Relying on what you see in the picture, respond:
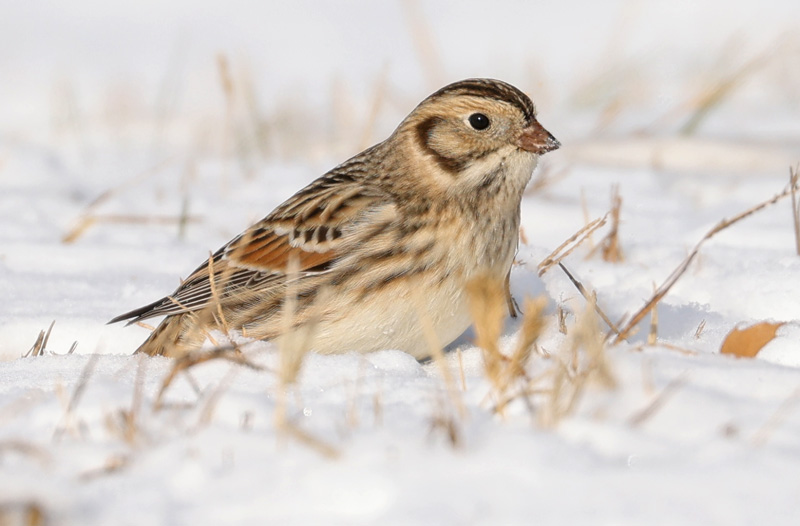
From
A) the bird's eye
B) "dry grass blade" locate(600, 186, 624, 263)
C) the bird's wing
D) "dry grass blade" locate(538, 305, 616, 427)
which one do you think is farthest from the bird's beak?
"dry grass blade" locate(538, 305, 616, 427)

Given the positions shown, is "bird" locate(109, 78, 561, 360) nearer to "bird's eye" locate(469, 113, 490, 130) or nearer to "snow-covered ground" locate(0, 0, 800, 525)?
"bird's eye" locate(469, 113, 490, 130)

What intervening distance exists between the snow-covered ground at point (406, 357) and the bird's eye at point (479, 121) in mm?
640

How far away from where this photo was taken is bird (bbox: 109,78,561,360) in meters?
3.43

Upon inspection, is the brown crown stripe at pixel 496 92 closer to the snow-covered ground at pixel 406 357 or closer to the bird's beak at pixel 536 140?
the bird's beak at pixel 536 140

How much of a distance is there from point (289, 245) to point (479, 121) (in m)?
0.76

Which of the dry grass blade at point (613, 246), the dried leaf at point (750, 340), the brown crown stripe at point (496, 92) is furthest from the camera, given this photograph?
the dry grass blade at point (613, 246)

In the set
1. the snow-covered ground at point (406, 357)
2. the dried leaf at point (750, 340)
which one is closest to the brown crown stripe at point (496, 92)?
the snow-covered ground at point (406, 357)

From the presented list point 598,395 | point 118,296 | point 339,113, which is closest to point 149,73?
Result: point 339,113

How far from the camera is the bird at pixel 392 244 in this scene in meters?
3.43

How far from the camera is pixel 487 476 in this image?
194cm

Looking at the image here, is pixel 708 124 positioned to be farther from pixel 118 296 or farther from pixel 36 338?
pixel 36 338

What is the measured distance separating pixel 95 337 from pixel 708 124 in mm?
6080

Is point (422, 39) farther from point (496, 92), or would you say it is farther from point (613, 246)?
point (496, 92)

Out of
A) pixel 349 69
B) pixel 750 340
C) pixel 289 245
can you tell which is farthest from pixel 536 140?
pixel 349 69
